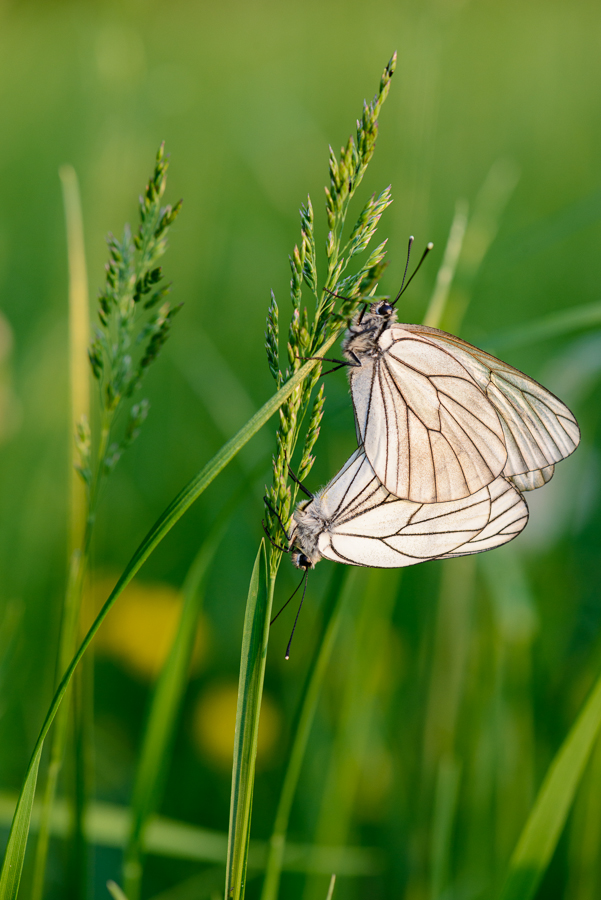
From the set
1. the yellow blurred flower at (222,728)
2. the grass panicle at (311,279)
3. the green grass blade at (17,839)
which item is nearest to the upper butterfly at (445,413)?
the grass panicle at (311,279)

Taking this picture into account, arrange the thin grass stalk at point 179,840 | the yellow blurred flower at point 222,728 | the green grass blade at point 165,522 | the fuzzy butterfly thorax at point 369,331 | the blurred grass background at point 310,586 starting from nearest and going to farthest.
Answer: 1. the green grass blade at point 165,522
2. the fuzzy butterfly thorax at point 369,331
3. the thin grass stalk at point 179,840
4. the blurred grass background at point 310,586
5. the yellow blurred flower at point 222,728

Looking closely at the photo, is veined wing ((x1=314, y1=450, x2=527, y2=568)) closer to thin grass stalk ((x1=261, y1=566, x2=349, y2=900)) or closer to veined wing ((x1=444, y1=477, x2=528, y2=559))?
veined wing ((x1=444, y1=477, x2=528, y2=559))

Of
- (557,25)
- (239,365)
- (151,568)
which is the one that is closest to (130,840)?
(151,568)

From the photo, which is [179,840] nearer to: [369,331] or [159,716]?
[159,716]

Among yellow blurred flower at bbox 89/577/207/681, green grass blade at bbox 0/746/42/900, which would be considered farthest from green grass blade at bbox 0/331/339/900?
yellow blurred flower at bbox 89/577/207/681

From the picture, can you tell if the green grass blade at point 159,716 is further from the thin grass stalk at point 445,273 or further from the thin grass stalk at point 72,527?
the thin grass stalk at point 445,273

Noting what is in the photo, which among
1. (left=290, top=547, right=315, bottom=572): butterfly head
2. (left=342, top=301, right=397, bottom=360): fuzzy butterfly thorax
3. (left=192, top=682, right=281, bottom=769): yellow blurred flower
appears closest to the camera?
(left=290, top=547, right=315, bottom=572): butterfly head
